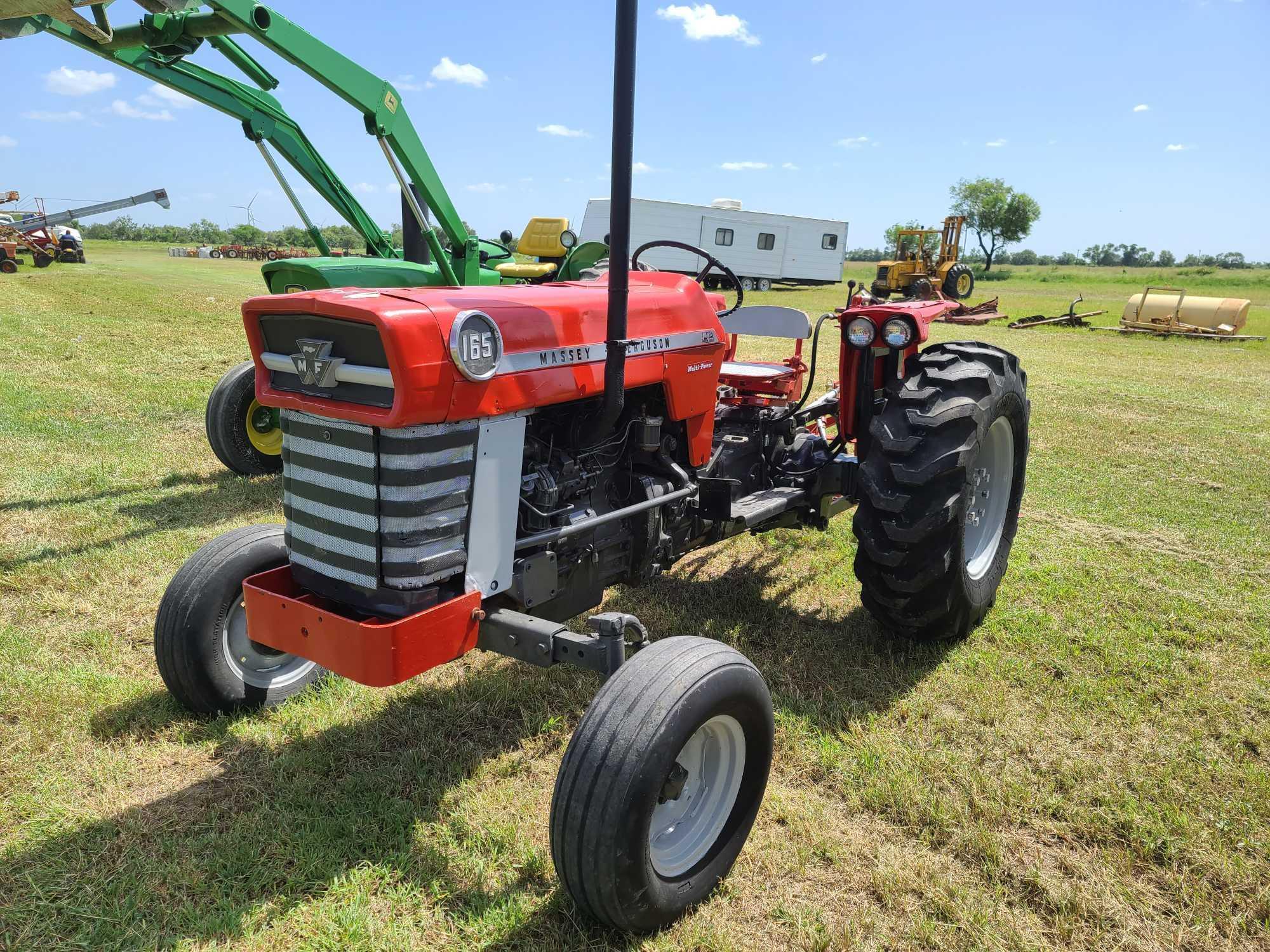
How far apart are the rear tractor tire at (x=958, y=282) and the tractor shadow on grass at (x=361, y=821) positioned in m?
23.2

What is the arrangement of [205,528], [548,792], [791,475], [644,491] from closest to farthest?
1. [548,792]
2. [644,491]
3. [791,475]
4. [205,528]

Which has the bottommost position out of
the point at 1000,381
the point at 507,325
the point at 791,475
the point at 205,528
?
the point at 205,528

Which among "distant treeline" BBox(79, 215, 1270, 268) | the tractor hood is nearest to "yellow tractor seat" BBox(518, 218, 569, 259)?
the tractor hood

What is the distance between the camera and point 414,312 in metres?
2.07

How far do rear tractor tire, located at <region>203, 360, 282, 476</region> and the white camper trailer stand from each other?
56.2 ft

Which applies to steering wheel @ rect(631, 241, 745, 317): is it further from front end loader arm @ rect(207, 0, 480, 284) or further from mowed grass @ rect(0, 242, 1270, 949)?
front end loader arm @ rect(207, 0, 480, 284)

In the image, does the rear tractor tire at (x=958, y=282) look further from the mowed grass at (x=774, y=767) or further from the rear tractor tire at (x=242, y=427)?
the rear tractor tire at (x=242, y=427)

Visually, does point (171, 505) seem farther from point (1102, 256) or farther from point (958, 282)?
point (1102, 256)

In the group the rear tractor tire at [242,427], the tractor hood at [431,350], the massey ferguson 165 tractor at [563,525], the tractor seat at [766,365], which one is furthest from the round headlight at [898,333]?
the rear tractor tire at [242,427]

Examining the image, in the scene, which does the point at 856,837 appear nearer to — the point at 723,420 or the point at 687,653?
the point at 687,653

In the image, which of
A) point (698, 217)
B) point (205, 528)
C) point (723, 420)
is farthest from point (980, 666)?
point (698, 217)

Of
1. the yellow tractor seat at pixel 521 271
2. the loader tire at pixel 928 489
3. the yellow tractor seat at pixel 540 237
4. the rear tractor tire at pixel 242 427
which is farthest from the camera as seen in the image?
the yellow tractor seat at pixel 540 237

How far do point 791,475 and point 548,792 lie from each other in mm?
2058

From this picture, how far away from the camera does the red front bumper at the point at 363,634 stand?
211cm
